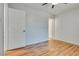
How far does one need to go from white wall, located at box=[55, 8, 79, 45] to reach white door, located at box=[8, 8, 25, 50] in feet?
8.65

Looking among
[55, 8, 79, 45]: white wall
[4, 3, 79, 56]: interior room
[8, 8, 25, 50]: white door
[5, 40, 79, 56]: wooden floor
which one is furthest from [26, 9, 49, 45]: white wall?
[55, 8, 79, 45]: white wall

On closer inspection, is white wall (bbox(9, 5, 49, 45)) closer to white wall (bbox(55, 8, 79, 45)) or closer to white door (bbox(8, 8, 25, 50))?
white door (bbox(8, 8, 25, 50))

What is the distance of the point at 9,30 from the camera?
3.80 m

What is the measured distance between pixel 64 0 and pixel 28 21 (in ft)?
13.4

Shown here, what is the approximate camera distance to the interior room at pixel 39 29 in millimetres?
3785

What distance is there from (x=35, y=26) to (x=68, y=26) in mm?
1890

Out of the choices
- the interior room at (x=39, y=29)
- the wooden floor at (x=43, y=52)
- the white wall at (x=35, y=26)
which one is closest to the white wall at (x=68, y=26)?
the interior room at (x=39, y=29)

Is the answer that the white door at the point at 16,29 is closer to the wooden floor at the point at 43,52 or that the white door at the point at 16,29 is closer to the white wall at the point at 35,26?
the wooden floor at the point at 43,52

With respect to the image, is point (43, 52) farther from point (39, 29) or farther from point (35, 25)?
point (39, 29)

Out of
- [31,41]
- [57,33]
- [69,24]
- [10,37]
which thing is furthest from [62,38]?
[10,37]

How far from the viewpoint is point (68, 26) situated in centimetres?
556

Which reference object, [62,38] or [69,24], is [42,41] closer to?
[62,38]

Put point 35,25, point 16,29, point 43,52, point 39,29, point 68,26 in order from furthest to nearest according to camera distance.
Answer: point 68,26 < point 39,29 < point 35,25 < point 16,29 < point 43,52

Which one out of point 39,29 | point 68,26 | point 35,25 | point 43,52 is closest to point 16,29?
point 35,25
